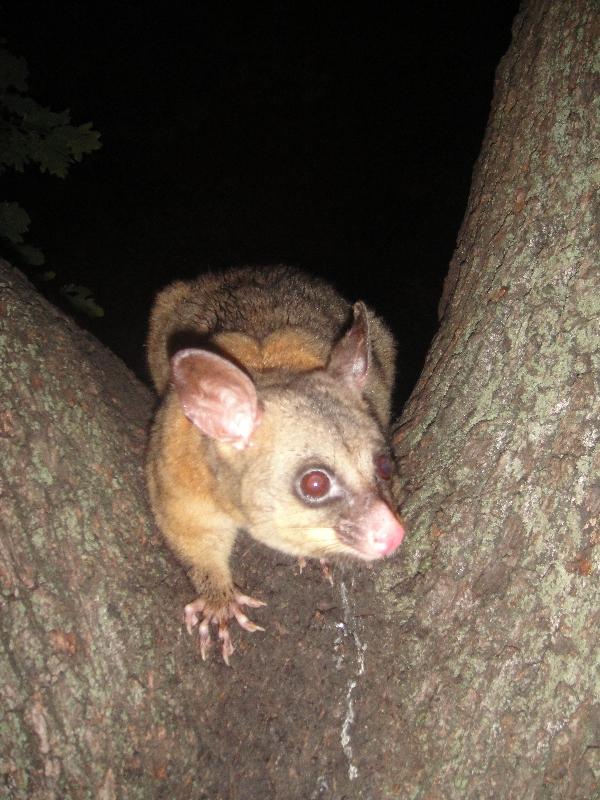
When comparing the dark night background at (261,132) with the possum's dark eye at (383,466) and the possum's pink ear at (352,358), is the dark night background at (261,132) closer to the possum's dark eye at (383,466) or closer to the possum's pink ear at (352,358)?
the possum's pink ear at (352,358)

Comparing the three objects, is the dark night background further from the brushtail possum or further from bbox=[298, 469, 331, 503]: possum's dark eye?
bbox=[298, 469, 331, 503]: possum's dark eye

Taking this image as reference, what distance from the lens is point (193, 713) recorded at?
90.8 inches

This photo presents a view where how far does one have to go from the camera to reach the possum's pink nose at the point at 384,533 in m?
2.61

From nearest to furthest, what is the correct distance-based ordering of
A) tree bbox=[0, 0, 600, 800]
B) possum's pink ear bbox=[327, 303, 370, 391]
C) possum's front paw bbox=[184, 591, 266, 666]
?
tree bbox=[0, 0, 600, 800]
possum's front paw bbox=[184, 591, 266, 666]
possum's pink ear bbox=[327, 303, 370, 391]

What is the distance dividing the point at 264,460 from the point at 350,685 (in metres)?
0.95

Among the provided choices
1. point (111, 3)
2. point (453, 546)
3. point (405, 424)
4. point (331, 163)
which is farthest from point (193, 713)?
point (111, 3)

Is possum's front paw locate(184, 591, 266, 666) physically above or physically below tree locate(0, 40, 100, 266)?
below

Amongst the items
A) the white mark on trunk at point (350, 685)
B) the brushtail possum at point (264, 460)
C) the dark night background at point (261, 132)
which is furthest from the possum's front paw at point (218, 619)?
the dark night background at point (261, 132)

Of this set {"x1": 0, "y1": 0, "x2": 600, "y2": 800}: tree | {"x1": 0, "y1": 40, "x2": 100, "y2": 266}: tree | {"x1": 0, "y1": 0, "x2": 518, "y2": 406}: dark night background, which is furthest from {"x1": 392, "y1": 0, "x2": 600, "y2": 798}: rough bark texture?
{"x1": 0, "y1": 0, "x2": 518, "y2": 406}: dark night background

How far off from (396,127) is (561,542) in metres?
11.2

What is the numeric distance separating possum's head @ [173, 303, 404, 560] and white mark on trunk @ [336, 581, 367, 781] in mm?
229

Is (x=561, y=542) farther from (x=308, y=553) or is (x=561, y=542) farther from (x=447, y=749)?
(x=308, y=553)

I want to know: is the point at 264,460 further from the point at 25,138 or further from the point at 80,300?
the point at 25,138

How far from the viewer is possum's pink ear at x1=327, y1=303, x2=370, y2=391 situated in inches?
123
